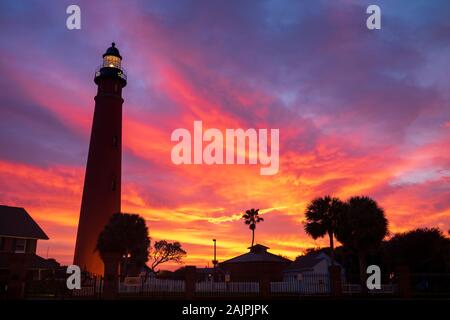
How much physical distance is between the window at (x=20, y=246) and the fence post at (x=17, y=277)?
19912 mm

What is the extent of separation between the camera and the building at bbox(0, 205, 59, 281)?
40.6m

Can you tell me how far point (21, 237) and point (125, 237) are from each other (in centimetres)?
1151

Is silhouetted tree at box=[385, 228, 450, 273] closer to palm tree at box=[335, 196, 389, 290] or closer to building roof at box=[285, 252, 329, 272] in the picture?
building roof at box=[285, 252, 329, 272]

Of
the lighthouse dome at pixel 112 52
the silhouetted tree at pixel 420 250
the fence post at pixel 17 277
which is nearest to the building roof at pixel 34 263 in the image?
the fence post at pixel 17 277

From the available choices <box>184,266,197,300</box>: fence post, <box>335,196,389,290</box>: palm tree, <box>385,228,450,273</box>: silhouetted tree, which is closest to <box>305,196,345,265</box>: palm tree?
<box>335,196,389,290</box>: palm tree

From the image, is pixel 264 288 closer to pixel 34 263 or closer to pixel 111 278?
pixel 111 278

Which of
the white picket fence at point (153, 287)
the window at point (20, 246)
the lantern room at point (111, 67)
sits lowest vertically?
the white picket fence at point (153, 287)

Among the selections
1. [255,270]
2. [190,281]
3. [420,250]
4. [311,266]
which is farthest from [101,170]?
[420,250]

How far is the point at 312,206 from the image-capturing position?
42188 mm

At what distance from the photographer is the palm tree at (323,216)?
4128cm

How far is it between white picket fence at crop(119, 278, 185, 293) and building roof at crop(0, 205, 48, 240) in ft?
55.3

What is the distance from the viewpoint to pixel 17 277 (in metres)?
23.9

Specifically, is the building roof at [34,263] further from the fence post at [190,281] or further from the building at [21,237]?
the fence post at [190,281]

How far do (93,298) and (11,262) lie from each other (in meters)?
5.39
